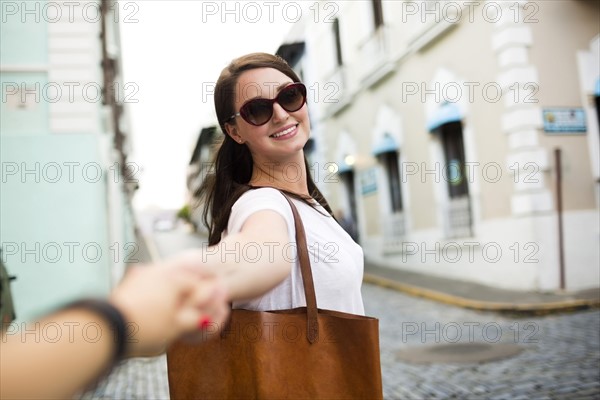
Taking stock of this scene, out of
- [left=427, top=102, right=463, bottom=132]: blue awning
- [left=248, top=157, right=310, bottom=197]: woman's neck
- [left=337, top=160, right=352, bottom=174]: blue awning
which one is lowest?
[left=248, top=157, right=310, bottom=197]: woman's neck

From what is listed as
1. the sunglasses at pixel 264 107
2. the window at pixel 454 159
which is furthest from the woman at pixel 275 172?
the window at pixel 454 159

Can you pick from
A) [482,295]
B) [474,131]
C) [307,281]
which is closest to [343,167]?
[474,131]

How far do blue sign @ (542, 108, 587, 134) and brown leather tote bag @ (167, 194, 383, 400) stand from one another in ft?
24.7

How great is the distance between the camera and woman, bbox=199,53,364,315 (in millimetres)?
1285

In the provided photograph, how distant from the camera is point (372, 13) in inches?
548

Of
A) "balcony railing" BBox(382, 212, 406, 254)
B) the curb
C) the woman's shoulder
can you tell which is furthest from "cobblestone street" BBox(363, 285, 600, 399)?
"balcony railing" BBox(382, 212, 406, 254)

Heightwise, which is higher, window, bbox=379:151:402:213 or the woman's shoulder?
window, bbox=379:151:402:213

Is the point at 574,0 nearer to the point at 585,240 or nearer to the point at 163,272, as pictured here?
the point at 585,240

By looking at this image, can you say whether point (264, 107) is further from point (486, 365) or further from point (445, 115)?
point (445, 115)

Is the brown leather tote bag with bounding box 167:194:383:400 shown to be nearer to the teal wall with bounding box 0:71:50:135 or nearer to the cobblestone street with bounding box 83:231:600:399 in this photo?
the cobblestone street with bounding box 83:231:600:399

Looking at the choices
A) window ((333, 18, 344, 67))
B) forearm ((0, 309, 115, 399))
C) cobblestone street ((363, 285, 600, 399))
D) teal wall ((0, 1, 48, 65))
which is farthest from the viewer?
window ((333, 18, 344, 67))

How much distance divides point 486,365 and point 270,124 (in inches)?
179

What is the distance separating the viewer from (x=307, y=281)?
125cm

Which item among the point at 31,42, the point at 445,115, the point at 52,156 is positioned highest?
the point at 31,42
